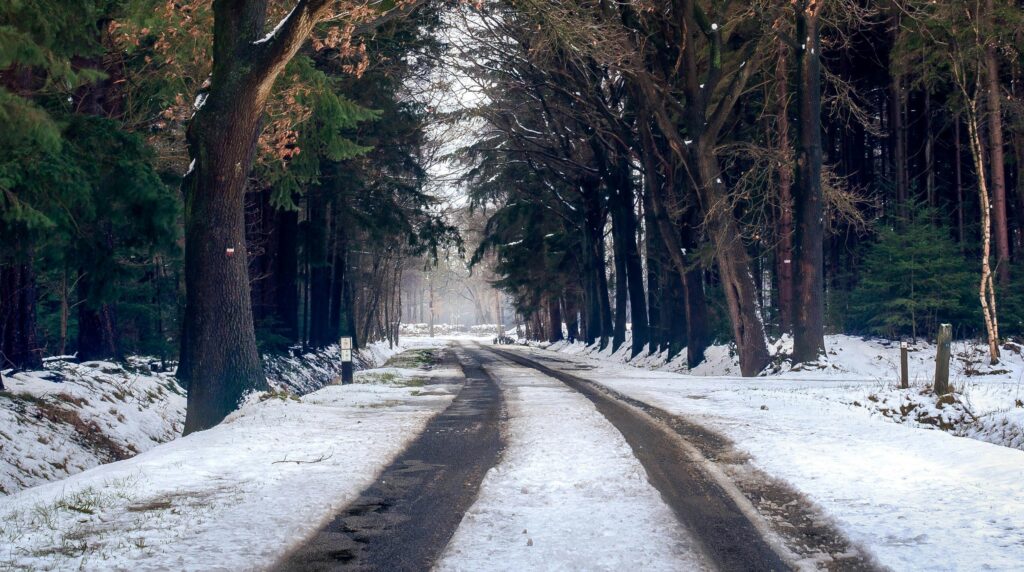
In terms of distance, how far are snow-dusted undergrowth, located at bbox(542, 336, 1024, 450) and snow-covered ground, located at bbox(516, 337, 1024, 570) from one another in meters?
0.08

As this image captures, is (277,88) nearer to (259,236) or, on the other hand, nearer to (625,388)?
(625,388)

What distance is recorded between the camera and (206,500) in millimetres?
5711

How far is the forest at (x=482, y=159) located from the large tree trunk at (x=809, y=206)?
56 millimetres

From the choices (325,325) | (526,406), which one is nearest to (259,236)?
(325,325)

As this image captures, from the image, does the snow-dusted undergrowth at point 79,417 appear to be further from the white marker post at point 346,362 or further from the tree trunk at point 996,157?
the tree trunk at point 996,157

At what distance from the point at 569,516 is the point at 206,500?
270cm

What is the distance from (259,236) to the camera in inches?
992

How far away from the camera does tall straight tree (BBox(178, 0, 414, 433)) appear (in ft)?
35.3

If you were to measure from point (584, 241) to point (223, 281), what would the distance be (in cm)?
3068

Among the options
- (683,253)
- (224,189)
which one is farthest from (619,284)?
(224,189)

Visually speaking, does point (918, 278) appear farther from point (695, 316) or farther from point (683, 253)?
point (683, 253)

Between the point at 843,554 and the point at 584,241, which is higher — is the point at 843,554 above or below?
below

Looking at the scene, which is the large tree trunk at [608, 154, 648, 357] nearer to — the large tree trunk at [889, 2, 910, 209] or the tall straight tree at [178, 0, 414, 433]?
the large tree trunk at [889, 2, 910, 209]

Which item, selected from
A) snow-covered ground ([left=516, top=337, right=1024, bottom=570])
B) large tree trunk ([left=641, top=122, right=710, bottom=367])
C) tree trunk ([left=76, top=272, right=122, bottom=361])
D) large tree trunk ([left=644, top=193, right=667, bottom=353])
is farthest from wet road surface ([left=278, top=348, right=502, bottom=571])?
large tree trunk ([left=644, top=193, right=667, bottom=353])
